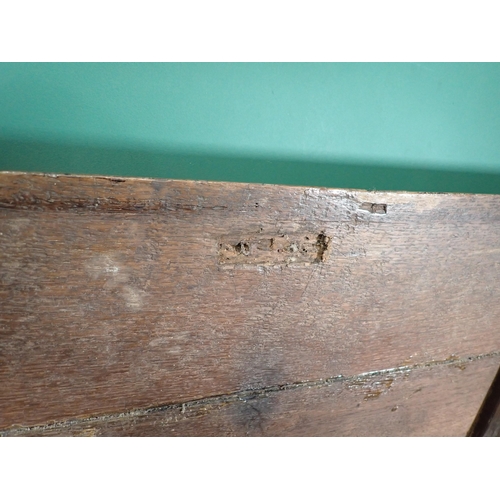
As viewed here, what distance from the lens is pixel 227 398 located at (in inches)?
22.0

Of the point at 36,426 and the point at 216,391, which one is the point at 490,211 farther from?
the point at 36,426

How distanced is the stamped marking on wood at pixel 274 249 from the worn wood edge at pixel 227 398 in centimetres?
21

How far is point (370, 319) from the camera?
1.94 ft

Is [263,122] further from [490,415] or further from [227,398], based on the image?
[490,415]

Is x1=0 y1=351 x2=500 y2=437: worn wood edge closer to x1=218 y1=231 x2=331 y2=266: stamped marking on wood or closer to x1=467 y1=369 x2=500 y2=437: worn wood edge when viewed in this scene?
x1=467 y1=369 x2=500 y2=437: worn wood edge

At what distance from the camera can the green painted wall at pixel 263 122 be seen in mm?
579

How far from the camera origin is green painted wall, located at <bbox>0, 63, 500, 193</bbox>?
579 mm

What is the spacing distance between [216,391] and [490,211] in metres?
0.51

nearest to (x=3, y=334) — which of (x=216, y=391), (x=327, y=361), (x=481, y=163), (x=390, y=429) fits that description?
(x=216, y=391)

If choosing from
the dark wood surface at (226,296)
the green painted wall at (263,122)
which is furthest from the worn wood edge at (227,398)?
the green painted wall at (263,122)

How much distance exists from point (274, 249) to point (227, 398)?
24 cm

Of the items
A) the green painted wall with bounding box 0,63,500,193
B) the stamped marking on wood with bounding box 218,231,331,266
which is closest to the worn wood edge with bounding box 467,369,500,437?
the green painted wall with bounding box 0,63,500,193

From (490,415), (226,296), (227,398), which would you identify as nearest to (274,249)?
(226,296)

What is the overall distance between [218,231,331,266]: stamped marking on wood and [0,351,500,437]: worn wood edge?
0.21m
